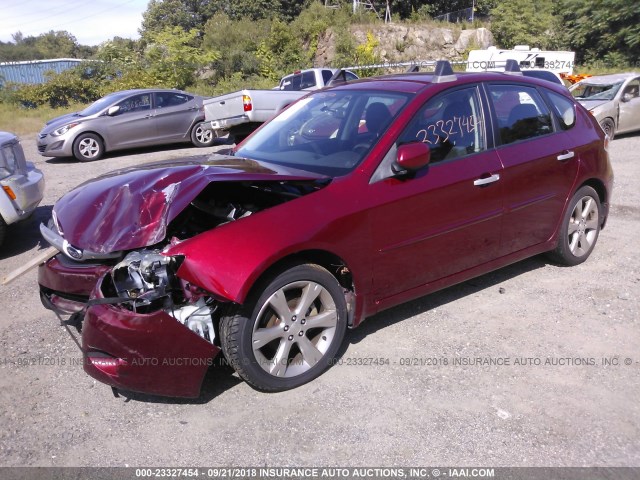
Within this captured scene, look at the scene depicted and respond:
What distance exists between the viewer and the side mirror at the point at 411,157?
381 cm

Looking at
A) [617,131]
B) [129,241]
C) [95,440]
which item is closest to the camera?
[95,440]

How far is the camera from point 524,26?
36.1m

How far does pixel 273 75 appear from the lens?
3259cm

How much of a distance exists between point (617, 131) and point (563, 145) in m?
9.60

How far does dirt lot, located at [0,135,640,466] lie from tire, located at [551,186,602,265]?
531 mm

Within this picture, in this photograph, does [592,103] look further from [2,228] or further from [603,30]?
[603,30]

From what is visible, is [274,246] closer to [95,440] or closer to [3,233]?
[95,440]

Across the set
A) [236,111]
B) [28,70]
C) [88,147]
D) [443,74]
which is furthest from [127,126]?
[28,70]

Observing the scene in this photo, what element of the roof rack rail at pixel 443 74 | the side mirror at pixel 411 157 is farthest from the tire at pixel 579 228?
the side mirror at pixel 411 157

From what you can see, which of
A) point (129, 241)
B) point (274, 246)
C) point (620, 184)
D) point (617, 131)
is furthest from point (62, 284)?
point (617, 131)

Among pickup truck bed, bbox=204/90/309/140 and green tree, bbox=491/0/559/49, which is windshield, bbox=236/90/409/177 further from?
green tree, bbox=491/0/559/49

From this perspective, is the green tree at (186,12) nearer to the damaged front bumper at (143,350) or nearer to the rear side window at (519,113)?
the rear side window at (519,113)

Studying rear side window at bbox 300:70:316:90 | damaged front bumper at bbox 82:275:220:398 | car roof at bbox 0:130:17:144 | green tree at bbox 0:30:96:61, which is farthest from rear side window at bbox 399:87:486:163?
green tree at bbox 0:30:96:61

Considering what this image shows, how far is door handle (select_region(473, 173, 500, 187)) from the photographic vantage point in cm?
431
